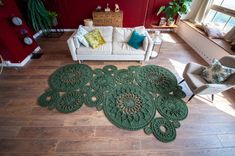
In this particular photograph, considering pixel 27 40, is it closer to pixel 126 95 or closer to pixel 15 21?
pixel 15 21

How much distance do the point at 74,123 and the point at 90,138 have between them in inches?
14.0

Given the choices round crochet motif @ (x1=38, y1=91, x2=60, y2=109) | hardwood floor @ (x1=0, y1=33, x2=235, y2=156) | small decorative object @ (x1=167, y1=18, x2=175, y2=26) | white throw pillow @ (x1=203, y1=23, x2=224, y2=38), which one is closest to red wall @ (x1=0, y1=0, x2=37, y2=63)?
hardwood floor @ (x1=0, y1=33, x2=235, y2=156)

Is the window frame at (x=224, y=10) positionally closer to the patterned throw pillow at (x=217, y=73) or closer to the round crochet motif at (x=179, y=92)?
the patterned throw pillow at (x=217, y=73)

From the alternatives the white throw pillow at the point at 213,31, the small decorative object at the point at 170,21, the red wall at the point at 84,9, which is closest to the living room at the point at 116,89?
the white throw pillow at the point at 213,31

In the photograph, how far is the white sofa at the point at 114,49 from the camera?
8.96 ft

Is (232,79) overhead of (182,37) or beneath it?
overhead

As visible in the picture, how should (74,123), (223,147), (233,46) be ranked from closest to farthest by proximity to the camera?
(223,147) → (74,123) → (233,46)

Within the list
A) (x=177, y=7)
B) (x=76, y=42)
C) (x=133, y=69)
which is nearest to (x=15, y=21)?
(x=76, y=42)

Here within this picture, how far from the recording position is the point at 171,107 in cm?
213

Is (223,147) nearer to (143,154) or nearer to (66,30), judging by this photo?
(143,154)

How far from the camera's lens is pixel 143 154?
5.16ft

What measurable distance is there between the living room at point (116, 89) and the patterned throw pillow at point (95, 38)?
0.02 m

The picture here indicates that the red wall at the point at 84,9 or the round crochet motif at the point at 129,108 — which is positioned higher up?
the red wall at the point at 84,9

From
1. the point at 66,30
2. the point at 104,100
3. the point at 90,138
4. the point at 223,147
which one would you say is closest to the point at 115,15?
the point at 66,30
